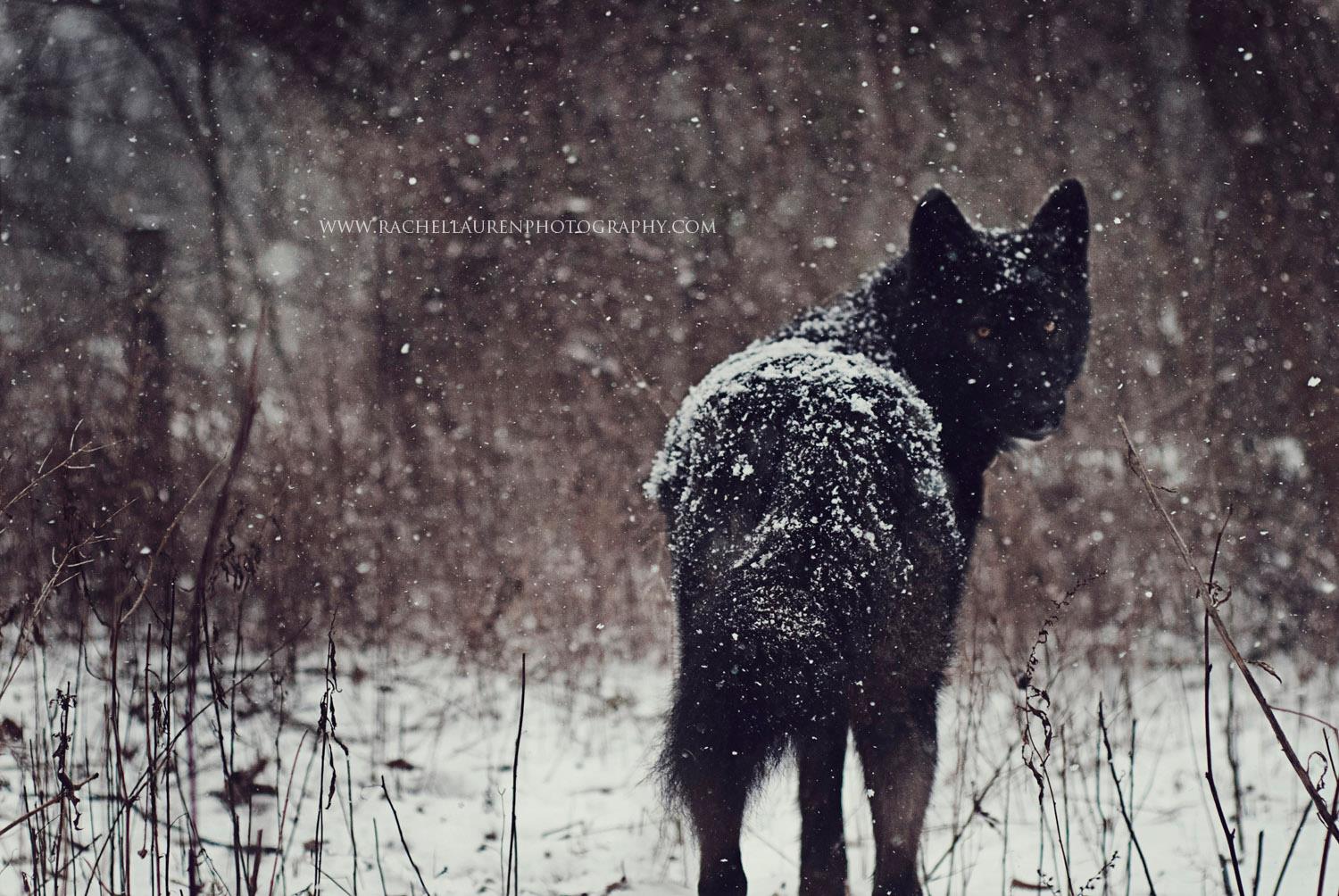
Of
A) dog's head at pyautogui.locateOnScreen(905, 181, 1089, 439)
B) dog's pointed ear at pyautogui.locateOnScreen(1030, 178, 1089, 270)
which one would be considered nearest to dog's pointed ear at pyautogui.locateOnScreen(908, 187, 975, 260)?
dog's head at pyautogui.locateOnScreen(905, 181, 1089, 439)

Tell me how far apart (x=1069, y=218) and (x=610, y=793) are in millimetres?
3189

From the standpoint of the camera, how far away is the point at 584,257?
751 centimetres

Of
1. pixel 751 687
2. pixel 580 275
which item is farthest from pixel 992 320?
pixel 580 275

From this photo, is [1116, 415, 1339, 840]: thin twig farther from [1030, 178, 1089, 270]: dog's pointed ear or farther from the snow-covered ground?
[1030, 178, 1089, 270]: dog's pointed ear

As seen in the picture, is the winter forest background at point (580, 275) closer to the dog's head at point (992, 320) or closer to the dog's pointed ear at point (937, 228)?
the dog's head at point (992, 320)

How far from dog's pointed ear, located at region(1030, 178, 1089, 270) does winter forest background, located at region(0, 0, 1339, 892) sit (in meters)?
2.12

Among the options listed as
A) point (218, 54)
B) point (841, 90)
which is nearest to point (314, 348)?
point (218, 54)

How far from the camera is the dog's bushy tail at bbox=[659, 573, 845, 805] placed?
1902 millimetres

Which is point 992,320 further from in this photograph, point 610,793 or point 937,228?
point 610,793

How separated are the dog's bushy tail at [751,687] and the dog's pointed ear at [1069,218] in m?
2.21

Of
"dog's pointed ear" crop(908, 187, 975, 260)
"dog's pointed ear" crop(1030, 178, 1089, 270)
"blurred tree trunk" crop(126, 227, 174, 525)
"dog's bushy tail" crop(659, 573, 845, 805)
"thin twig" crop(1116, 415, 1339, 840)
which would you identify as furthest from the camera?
"blurred tree trunk" crop(126, 227, 174, 525)

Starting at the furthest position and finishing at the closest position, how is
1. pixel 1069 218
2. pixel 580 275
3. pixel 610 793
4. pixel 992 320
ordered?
pixel 580 275 → pixel 610 793 → pixel 1069 218 → pixel 992 320

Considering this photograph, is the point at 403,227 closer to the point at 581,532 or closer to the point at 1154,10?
the point at 581,532

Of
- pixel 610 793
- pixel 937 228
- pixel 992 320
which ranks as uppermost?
pixel 937 228
